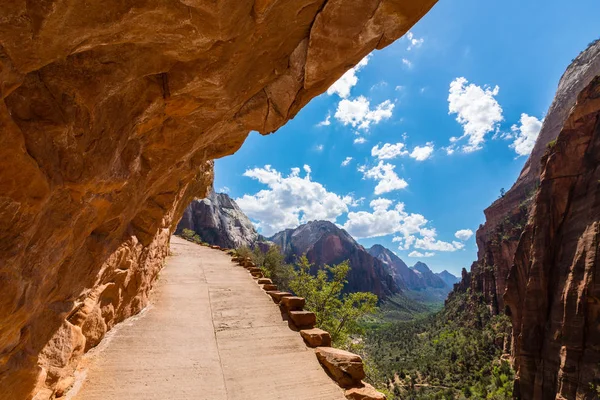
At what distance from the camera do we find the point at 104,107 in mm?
2639

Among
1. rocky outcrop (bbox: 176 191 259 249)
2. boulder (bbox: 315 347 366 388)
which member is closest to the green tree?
boulder (bbox: 315 347 366 388)

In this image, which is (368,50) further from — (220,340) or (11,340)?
(220,340)

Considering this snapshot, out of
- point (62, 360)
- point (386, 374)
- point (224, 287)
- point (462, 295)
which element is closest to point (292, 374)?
point (62, 360)

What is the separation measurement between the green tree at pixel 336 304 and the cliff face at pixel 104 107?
33.2ft

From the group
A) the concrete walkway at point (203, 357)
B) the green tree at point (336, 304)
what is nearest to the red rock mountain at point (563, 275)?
the green tree at point (336, 304)

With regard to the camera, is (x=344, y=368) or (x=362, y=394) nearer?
(x=362, y=394)

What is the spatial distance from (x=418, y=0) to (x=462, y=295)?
106559mm

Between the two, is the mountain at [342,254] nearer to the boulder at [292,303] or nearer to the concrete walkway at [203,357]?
the boulder at [292,303]

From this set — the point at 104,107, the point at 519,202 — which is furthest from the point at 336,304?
the point at 519,202

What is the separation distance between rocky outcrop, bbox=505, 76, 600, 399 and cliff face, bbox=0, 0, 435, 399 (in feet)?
128

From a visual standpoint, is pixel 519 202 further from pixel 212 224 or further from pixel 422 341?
pixel 212 224

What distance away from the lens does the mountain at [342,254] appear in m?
160

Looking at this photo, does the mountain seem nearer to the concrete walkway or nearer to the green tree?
the green tree

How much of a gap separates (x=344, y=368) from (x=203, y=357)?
2.48 m
